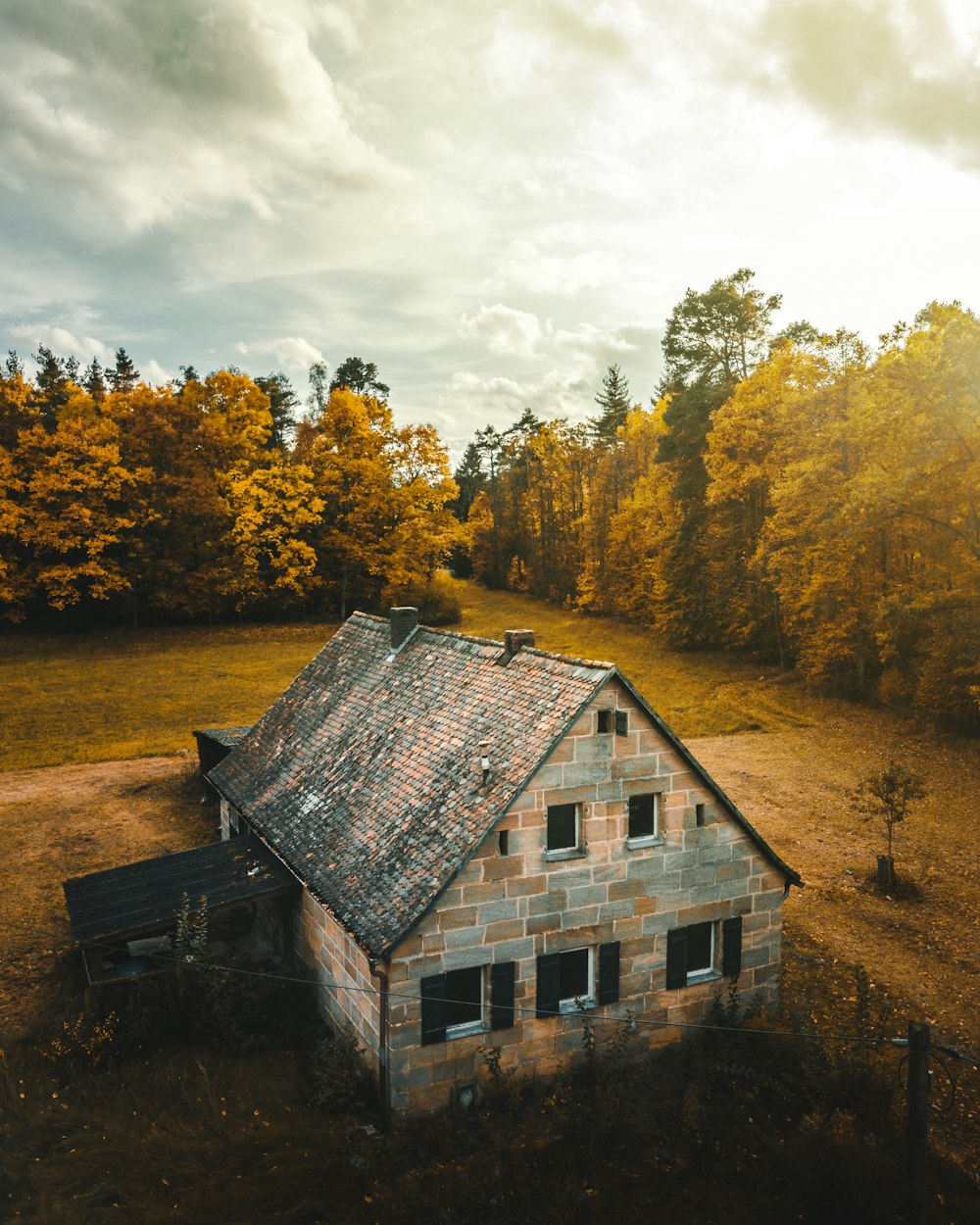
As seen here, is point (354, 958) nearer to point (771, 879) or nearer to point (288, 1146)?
point (288, 1146)

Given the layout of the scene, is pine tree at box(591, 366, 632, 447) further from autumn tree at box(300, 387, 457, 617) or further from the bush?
the bush

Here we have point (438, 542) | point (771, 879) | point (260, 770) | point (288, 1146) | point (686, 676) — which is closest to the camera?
point (288, 1146)

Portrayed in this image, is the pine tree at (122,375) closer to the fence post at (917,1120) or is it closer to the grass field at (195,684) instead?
the grass field at (195,684)

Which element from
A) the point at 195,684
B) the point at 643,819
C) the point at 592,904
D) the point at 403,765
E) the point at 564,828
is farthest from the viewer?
the point at 195,684

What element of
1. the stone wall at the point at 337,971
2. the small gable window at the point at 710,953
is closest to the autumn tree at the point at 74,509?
the stone wall at the point at 337,971

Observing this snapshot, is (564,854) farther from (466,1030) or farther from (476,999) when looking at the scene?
(466,1030)

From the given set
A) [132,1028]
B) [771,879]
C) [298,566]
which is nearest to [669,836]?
[771,879]

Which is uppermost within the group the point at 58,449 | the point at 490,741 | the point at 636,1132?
the point at 58,449

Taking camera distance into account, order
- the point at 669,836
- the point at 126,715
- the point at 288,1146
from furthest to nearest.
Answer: the point at 126,715 < the point at 669,836 < the point at 288,1146

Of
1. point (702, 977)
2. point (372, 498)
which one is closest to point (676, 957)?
point (702, 977)
